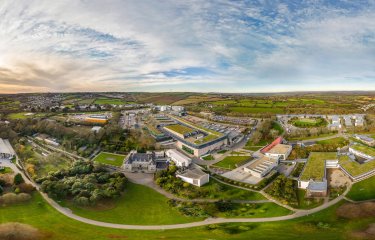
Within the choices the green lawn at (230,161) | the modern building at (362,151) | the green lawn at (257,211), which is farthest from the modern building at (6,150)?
the modern building at (362,151)

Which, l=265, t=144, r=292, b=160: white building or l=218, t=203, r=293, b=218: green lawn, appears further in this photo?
l=265, t=144, r=292, b=160: white building

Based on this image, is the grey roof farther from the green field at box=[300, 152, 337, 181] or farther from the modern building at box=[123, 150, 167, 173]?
the modern building at box=[123, 150, 167, 173]

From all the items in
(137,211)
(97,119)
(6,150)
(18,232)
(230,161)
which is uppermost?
(97,119)

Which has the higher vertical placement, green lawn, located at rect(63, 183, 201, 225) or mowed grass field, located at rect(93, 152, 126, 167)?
mowed grass field, located at rect(93, 152, 126, 167)

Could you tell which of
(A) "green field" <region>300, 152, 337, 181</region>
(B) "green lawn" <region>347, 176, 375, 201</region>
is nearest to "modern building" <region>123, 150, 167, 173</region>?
(A) "green field" <region>300, 152, 337, 181</region>

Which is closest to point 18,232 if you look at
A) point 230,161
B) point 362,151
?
point 230,161

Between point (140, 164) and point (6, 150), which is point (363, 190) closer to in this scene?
point (140, 164)

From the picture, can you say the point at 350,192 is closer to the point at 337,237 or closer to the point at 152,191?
the point at 337,237
